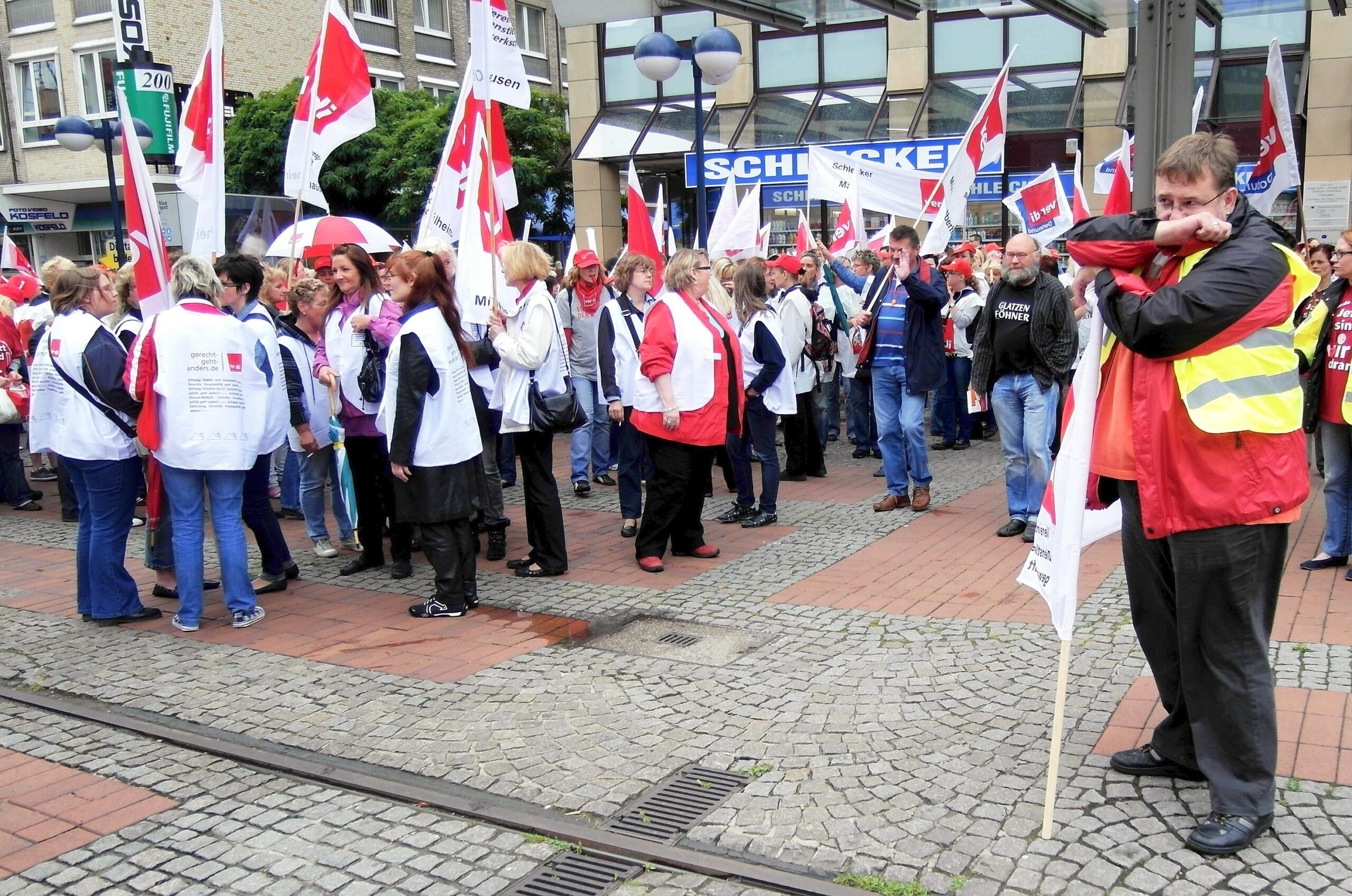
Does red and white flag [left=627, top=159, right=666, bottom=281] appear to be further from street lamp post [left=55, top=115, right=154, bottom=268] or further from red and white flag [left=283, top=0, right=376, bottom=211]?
street lamp post [left=55, top=115, right=154, bottom=268]

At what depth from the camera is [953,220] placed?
377 inches

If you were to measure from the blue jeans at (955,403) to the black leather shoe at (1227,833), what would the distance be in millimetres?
8417

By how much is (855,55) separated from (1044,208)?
38.4 feet

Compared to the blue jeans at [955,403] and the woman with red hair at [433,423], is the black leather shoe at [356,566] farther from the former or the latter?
the blue jeans at [955,403]

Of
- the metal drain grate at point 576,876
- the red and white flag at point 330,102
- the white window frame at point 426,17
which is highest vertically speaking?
the white window frame at point 426,17

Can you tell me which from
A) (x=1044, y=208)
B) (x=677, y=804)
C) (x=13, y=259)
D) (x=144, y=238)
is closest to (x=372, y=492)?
(x=144, y=238)

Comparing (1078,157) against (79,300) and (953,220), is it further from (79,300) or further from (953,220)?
(79,300)

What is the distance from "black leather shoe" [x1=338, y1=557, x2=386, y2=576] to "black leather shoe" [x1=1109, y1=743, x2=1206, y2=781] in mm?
4983

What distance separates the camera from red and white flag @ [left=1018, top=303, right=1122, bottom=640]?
3607 mm

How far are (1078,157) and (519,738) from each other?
10.1m

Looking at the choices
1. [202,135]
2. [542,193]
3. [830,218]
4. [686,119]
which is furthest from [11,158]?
[202,135]

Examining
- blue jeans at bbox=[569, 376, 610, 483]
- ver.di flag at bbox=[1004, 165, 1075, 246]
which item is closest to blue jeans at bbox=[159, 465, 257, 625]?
blue jeans at bbox=[569, 376, 610, 483]

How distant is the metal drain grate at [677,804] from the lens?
155 inches

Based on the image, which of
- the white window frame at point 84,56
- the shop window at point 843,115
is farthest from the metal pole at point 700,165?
the white window frame at point 84,56
